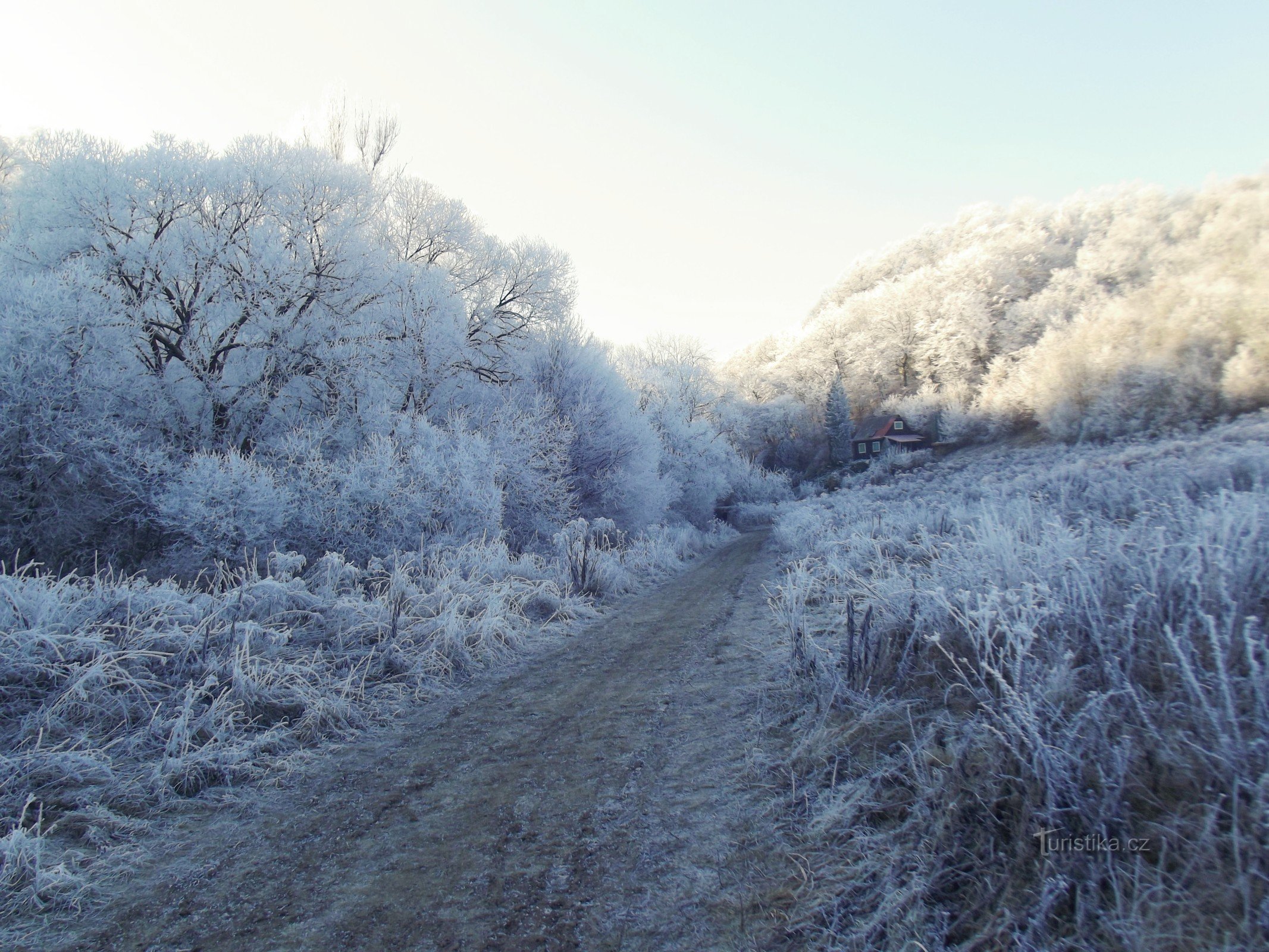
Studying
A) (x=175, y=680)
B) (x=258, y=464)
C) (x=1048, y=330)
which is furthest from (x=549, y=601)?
(x=1048, y=330)

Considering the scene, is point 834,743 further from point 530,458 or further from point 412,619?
point 530,458

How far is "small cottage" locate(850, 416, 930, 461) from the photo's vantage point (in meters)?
42.5

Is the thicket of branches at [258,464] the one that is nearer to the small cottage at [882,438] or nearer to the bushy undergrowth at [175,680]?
the bushy undergrowth at [175,680]

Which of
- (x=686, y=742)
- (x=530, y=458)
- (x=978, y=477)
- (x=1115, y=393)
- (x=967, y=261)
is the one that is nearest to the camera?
(x=686, y=742)

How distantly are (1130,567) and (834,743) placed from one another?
6.29 feet

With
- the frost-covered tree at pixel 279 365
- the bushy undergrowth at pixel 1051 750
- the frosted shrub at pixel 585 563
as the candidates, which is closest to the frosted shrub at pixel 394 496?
the frost-covered tree at pixel 279 365

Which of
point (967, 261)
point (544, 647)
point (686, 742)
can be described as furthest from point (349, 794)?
point (967, 261)

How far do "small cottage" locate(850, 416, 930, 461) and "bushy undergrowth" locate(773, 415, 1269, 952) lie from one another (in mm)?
40841

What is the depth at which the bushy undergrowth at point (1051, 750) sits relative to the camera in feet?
5.89

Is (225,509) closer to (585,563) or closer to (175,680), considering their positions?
(175,680)

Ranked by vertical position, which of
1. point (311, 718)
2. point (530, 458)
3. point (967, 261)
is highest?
point (967, 261)

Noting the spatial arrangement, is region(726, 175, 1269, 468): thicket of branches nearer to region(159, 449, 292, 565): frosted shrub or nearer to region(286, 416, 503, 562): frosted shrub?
region(286, 416, 503, 562): frosted shrub

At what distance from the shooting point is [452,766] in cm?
385

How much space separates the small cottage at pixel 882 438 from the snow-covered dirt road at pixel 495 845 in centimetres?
4193
